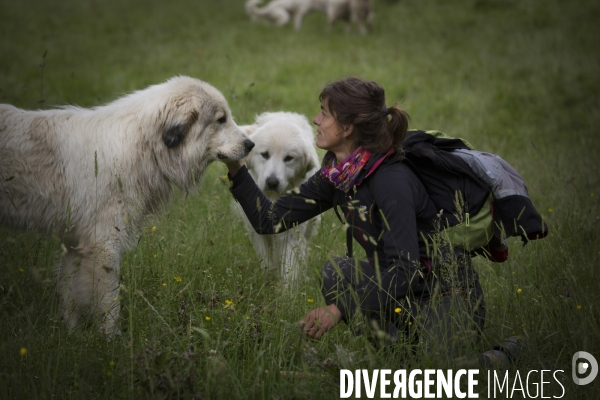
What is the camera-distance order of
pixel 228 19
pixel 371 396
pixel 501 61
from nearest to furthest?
pixel 371 396 < pixel 501 61 < pixel 228 19

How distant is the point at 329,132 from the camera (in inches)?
128

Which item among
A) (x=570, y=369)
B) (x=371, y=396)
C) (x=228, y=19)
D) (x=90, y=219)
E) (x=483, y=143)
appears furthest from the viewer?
(x=228, y=19)

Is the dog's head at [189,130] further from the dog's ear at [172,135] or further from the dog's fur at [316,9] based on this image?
the dog's fur at [316,9]

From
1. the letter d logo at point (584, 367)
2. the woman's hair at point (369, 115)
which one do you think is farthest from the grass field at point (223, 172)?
the woman's hair at point (369, 115)

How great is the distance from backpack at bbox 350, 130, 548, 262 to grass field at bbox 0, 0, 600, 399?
0.47 m

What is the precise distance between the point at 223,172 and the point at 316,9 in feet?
39.5

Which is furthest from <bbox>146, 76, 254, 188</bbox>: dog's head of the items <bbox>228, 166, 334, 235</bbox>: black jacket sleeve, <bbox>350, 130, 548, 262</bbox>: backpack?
<bbox>350, 130, 548, 262</bbox>: backpack

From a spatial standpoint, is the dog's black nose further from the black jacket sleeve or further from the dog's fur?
the dog's fur

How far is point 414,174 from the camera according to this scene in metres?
3.17

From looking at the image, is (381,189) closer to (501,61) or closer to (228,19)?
(501,61)

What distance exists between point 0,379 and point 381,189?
1956mm

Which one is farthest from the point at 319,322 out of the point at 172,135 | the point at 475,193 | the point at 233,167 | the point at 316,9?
the point at 316,9

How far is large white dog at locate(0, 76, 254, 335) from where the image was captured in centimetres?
357

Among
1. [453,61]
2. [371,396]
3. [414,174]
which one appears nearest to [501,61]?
[453,61]
